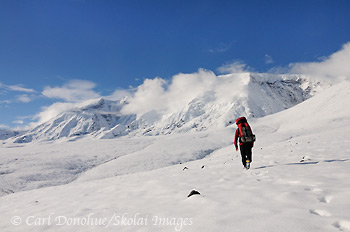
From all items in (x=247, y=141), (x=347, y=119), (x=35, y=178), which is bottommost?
(x=35, y=178)

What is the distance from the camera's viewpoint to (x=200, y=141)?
69.4m

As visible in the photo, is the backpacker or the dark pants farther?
the dark pants

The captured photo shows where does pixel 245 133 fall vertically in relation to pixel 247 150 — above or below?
above

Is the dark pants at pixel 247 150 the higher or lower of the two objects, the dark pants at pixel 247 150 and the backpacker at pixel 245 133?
the lower

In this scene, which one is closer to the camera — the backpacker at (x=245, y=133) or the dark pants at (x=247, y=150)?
the backpacker at (x=245, y=133)

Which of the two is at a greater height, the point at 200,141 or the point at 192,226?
the point at 200,141

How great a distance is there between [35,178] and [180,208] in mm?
43337

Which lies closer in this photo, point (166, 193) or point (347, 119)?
point (166, 193)

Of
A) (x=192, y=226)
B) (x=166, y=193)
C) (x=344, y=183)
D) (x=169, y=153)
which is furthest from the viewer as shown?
(x=169, y=153)

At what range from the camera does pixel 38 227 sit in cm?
539

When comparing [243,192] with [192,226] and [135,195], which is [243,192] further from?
[135,195]

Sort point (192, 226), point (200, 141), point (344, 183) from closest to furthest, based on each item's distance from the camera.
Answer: point (192, 226)
point (344, 183)
point (200, 141)

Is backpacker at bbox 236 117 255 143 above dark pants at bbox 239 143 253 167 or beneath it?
above

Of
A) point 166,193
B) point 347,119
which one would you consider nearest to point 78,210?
point 166,193
